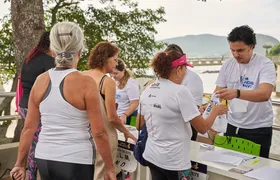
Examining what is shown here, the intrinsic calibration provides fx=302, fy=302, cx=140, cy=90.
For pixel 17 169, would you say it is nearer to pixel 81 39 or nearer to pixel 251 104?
pixel 81 39

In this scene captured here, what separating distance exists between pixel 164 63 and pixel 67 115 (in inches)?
23.5

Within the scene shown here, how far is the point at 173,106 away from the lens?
1575 mm

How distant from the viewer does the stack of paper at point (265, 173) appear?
5.33 ft

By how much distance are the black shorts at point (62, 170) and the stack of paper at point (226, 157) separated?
83 centimetres

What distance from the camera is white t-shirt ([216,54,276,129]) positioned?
2.17 metres

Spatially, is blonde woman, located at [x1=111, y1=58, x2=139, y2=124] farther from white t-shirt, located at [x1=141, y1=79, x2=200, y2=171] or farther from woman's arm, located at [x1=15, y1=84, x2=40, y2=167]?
woman's arm, located at [x1=15, y1=84, x2=40, y2=167]

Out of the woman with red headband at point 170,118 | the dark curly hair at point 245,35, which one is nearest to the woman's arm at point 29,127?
the woman with red headband at point 170,118

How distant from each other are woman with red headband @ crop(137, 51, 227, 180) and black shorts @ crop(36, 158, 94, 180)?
1.37ft

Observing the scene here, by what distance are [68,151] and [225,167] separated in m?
0.94

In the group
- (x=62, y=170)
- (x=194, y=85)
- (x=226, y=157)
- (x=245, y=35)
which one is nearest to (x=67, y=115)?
(x=62, y=170)

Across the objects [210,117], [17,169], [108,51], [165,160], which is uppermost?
[108,51]

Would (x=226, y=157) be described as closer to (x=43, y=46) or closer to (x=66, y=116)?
(x=66, y=116)

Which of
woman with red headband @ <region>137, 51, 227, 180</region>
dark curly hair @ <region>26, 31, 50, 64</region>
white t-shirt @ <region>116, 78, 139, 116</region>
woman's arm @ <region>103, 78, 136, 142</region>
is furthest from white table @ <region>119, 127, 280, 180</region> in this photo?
dark curly hair @ <region>26, 31, 50, 64</region>

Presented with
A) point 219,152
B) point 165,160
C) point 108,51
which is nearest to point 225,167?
point 219,152
